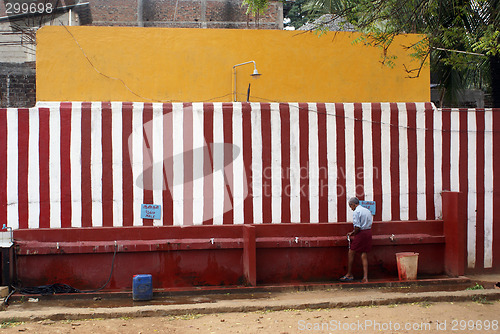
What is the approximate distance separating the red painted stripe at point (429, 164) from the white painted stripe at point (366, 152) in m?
1.10

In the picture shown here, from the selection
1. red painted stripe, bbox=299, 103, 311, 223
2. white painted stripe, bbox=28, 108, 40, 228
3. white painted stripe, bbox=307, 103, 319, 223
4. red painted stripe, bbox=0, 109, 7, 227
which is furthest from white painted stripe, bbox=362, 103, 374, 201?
red painted stripe, bbox=0, 109, 7, 227

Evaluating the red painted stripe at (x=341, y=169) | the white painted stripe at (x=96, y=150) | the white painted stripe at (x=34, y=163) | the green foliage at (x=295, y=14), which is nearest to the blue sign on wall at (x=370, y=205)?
the red painted stripe at (x=341, y=169)

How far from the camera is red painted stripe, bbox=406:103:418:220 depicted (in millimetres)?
10406

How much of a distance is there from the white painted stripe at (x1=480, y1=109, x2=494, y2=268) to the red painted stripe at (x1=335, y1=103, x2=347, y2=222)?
285 cm

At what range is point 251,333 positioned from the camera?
7113 mm

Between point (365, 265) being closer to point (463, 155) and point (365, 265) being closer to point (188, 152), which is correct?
point (463, 155)

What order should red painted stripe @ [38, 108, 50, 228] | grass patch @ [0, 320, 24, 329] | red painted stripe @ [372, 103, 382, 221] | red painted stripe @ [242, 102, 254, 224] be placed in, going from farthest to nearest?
1. red painted stripe @ [372, 103, 382, 221]
2. red painted stripe @ [242, 102, 254, 224]
3. red painted stripe @ [38, 108, 50, 228]
4. grass patch @ [0, 320, 24, 329]

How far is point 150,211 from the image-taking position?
9688 millimetres

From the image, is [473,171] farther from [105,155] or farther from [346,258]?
[105,155]

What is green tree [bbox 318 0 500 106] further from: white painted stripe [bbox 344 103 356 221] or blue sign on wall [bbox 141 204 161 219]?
blue sign on wall [bbox 141 204 161 219]

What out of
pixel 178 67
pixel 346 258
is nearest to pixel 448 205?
pixel 346 258

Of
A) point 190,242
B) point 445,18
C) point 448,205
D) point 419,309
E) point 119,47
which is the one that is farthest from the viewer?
point 445,18

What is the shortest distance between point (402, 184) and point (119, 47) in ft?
20.4

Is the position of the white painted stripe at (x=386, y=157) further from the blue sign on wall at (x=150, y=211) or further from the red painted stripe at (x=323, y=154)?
the blue sign on wall at (x=150, y=211)
